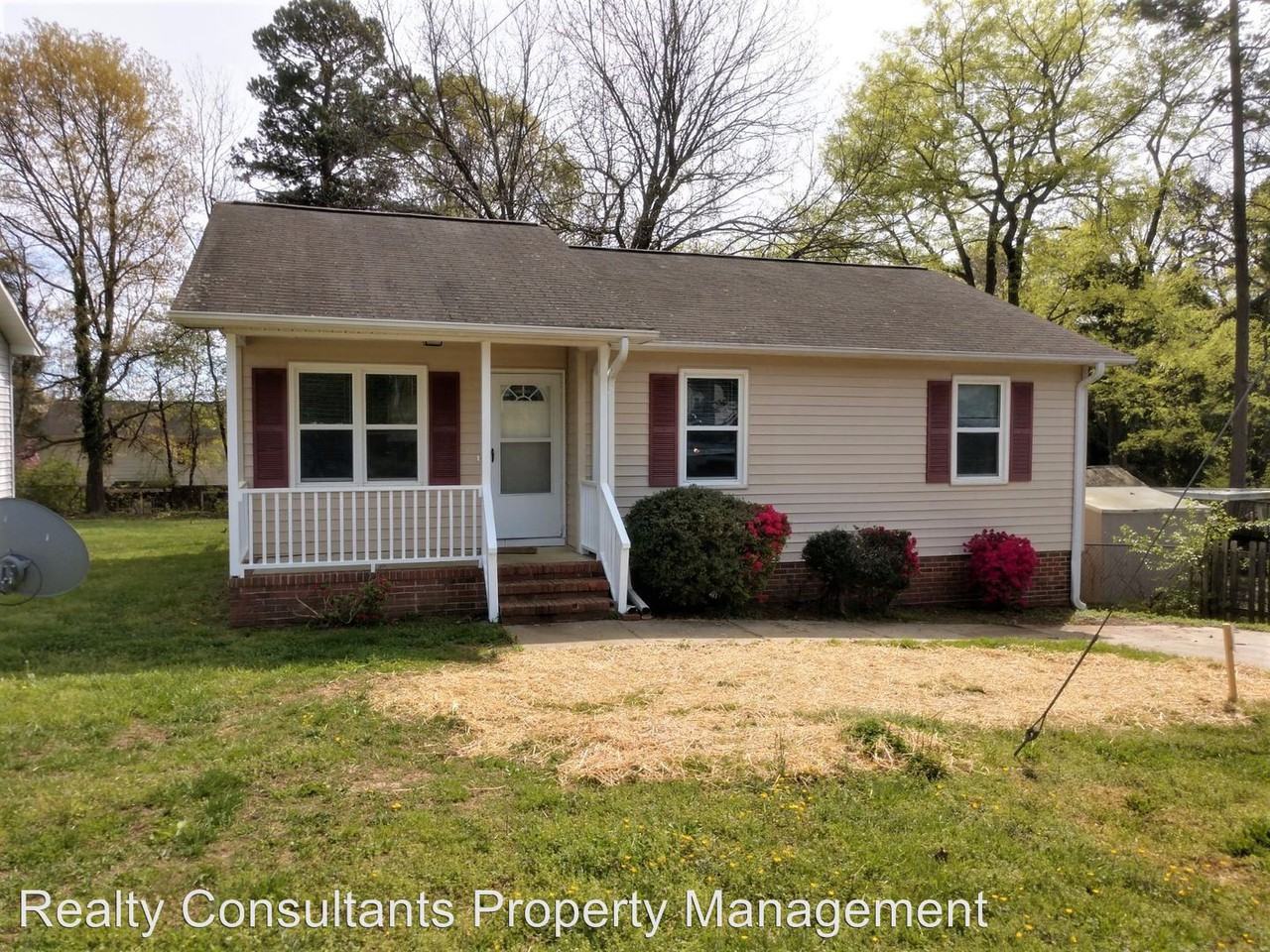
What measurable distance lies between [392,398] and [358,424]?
1.55 ft

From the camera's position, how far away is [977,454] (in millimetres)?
11203

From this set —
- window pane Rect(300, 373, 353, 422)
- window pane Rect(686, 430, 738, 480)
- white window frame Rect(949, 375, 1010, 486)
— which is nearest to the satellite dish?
window pane Rect(300, 373, 353, 422)

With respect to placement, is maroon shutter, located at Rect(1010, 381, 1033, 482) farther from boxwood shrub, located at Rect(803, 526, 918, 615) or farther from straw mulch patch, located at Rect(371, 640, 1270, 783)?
straw mulch patch, located at Rect(371, 640, 1270, 783)

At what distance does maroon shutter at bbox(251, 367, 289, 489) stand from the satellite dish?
4757 millimetres

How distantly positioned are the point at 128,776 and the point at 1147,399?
79.6 ft

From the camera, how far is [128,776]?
414 cm

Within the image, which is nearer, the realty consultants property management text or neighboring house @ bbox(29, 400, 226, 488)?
the realty consultants property management text

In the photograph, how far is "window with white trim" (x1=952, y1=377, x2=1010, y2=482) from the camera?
11.1 m

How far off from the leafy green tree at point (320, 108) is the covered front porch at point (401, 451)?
15.5 m

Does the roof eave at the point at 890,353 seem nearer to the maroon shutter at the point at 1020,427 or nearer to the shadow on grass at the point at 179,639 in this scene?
the maroon shutter at the point at 1020,427

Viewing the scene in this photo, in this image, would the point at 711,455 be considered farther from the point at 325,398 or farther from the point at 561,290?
the point at 325,398

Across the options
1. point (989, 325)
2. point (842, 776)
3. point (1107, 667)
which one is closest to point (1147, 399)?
point (989, 325)

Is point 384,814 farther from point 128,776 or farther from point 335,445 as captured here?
point 335,445

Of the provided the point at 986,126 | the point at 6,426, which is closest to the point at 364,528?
the point at 6,426
